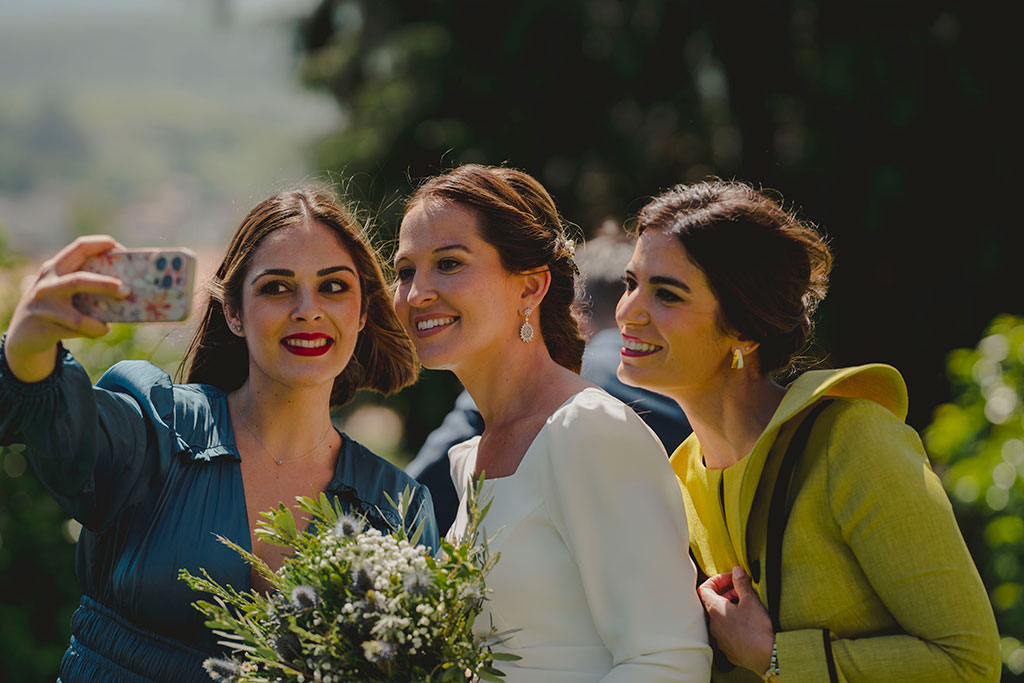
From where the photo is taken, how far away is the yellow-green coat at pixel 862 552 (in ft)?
8.00

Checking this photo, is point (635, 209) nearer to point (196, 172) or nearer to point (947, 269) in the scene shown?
point (947, 269)

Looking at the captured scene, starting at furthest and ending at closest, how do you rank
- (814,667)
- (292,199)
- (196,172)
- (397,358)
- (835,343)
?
(196,172) < (835,343) < (397,358) < (292,199) < (814,667)

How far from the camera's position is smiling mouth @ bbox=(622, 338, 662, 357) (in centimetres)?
298

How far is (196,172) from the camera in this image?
615 ft

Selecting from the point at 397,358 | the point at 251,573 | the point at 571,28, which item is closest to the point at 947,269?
the point at 571,28

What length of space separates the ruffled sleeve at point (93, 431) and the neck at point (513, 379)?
895 mm

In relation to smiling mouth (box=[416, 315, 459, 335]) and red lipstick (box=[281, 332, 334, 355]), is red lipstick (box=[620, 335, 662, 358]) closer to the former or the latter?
smiling mouth (box=[416, 315, 459, 335])

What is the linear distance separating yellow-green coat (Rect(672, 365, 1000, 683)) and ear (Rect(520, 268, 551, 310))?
0.82m

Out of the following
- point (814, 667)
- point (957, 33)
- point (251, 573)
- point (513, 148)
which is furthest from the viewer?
point (513, 148)

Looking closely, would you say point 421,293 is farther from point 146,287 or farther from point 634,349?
point 146,287

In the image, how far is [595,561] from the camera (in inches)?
99.7

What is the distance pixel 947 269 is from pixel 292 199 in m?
7.01

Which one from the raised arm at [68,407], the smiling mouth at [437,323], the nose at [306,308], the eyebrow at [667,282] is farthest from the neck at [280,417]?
the eyebrow at [667,282]

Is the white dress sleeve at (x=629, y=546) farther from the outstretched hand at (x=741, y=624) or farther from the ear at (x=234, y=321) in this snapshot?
the ear at (x=234, y=321)
